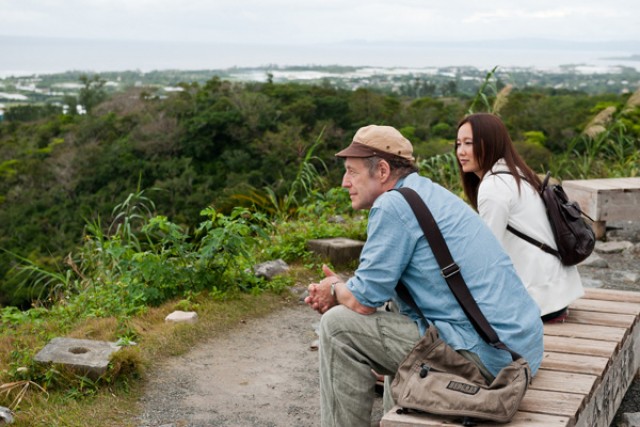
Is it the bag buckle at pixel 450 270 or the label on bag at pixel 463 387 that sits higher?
the bag buckle at pixel 450 270

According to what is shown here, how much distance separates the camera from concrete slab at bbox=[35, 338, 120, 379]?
3701mm

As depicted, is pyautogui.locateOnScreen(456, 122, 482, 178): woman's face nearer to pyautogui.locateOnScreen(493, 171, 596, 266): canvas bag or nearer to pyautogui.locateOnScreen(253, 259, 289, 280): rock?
pyautogui.locateOnScreen(493, 171, 596, 266): canvas bag

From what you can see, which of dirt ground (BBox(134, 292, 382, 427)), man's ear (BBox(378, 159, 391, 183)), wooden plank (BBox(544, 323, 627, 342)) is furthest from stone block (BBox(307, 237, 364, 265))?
man's ear (BBox(378, 159, 391, 183))

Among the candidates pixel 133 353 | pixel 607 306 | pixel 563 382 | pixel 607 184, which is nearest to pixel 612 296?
pixel 607 306

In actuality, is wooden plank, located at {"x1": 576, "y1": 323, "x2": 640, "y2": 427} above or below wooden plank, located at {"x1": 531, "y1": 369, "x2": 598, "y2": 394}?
below

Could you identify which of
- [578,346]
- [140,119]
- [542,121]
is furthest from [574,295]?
[140,119]

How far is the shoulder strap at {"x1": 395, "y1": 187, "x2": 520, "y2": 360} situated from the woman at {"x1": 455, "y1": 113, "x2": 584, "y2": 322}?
0.83 m

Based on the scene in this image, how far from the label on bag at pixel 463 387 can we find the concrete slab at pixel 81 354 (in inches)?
75.6

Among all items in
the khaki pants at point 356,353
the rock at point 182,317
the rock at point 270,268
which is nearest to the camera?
the khaki pants at point 356,353

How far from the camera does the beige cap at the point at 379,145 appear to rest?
8.56 ft

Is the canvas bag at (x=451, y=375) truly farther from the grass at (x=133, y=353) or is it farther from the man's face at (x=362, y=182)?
the grass at (x=133, y=353)

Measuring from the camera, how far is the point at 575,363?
285 cm

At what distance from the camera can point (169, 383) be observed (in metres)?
3.87

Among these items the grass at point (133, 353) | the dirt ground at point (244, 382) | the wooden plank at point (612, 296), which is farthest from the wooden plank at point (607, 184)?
the dirt ground at point (244, 382)
